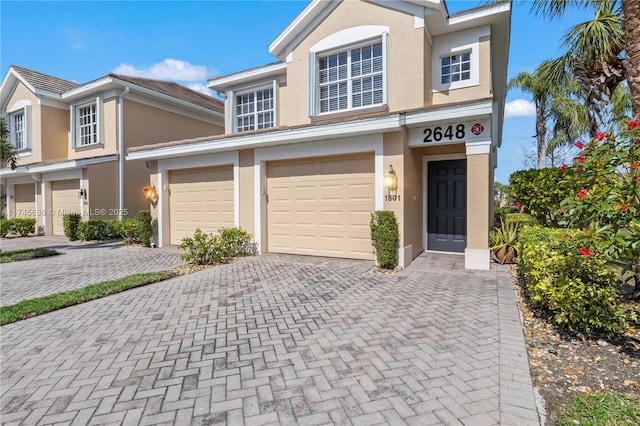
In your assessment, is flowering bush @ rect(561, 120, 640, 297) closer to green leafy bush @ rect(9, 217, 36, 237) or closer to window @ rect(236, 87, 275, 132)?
window @ rect(236, 87, 275, 132)

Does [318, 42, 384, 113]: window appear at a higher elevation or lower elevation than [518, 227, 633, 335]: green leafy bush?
higher

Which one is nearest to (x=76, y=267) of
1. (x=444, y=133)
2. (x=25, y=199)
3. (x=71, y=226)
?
(x=71, y=226)

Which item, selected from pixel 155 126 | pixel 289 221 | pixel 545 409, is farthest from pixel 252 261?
pixel 155 126

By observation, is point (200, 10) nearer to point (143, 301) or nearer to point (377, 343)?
point (143, 301)

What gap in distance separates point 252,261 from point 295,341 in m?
5.37

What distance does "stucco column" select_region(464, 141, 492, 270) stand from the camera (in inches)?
297

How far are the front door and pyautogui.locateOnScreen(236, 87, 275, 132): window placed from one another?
654 centimetres

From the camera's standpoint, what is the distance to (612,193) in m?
3.49

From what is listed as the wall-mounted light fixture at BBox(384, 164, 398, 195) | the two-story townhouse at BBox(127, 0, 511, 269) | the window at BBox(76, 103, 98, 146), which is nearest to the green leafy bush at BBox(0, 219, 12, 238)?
the window at BBox(76, 103, 98, 146)

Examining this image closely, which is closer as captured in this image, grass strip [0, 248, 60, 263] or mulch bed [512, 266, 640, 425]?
mulch bed [512, 266, 640, 425]

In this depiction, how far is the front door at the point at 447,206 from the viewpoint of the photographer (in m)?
9.58

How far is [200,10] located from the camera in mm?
9750

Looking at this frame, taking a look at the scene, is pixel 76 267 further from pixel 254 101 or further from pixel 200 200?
pixel 254 101

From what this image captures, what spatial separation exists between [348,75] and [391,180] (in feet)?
12.7
